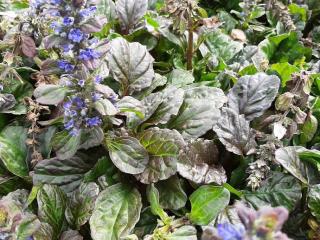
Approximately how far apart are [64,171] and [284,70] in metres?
1.17

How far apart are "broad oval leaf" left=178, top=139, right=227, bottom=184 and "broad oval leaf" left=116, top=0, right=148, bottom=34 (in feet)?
2.86

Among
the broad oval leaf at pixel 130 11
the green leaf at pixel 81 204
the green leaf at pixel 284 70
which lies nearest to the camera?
the green leaf at pixel 81 204

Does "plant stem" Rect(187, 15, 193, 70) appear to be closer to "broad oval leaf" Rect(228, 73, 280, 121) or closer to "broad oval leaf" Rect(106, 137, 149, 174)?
"broad oval leaf" Rect(228, 73, 280, 121)

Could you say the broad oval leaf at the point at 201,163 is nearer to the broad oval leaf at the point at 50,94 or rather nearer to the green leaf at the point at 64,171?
the green leaf at the point at 64,171

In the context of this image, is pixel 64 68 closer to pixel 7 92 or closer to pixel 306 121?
pixel 7 92

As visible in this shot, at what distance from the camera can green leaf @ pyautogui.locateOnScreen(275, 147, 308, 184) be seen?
191 cm

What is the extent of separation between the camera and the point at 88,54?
168 cm

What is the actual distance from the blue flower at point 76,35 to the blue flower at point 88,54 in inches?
2.1

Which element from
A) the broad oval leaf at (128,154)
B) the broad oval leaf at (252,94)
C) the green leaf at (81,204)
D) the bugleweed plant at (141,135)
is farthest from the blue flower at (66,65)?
the broad oval leaf at (252,94)

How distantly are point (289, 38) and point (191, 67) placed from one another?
0.58 meters

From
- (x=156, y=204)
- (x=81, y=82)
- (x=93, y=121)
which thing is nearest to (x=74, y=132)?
(x=93, y=121)

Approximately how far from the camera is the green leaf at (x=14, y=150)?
2.05 m

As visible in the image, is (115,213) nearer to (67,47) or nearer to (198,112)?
(198,112)

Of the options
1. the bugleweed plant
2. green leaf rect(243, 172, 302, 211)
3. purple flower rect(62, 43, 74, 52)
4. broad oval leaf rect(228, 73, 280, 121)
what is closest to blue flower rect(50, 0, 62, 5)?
the bugleweed plant
